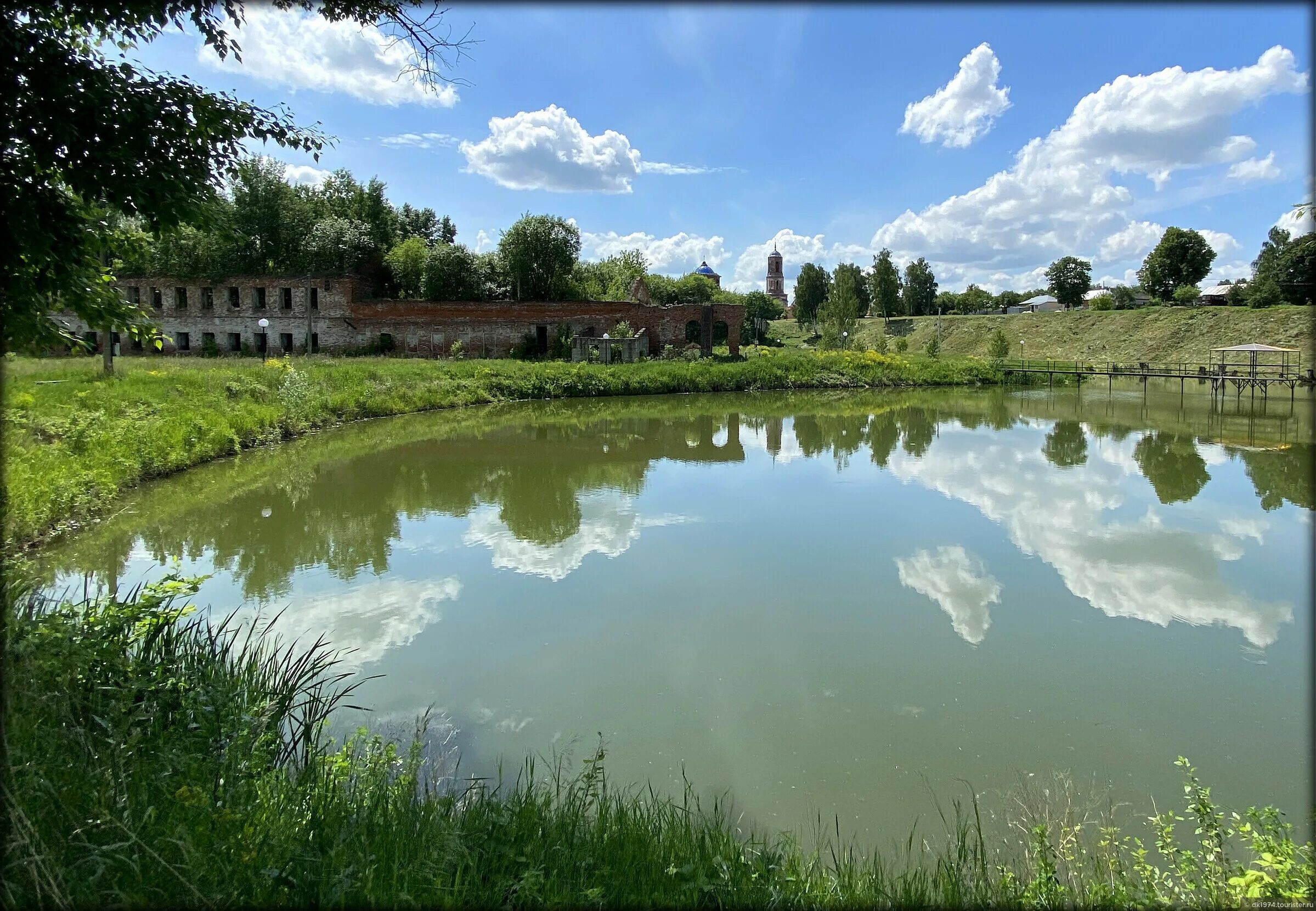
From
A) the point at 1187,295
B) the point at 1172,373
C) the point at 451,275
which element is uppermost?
the point at 1187,295

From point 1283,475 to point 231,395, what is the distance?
69.3 feet

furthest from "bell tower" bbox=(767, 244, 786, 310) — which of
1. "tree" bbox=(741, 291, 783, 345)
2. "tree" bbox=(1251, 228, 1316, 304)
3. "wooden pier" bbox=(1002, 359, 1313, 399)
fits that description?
"tree" bbox=(1251, 228, 1316, 304)

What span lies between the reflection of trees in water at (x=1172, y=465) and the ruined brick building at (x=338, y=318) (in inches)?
799

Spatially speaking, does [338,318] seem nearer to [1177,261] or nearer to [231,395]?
[231,395]

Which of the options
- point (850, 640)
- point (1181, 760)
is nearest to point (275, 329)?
point (850, 640)

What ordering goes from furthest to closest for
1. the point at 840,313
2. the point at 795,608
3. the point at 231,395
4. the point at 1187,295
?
the point at 1187,295, the point at 840,313, the point at 231,395, the point at 795,608

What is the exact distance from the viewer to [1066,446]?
56.0 feet

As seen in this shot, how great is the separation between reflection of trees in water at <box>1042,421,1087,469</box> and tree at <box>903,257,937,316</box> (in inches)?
1681

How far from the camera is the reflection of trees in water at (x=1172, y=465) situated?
39.3 ft

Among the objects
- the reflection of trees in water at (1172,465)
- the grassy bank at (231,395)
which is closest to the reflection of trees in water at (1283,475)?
the reflection of trees in water at (1172,465)

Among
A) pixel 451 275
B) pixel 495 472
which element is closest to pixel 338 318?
pixel 451 275

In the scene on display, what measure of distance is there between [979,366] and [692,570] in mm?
32861

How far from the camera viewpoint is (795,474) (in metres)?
13.7

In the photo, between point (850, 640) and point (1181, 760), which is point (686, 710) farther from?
point (1181, 760)
